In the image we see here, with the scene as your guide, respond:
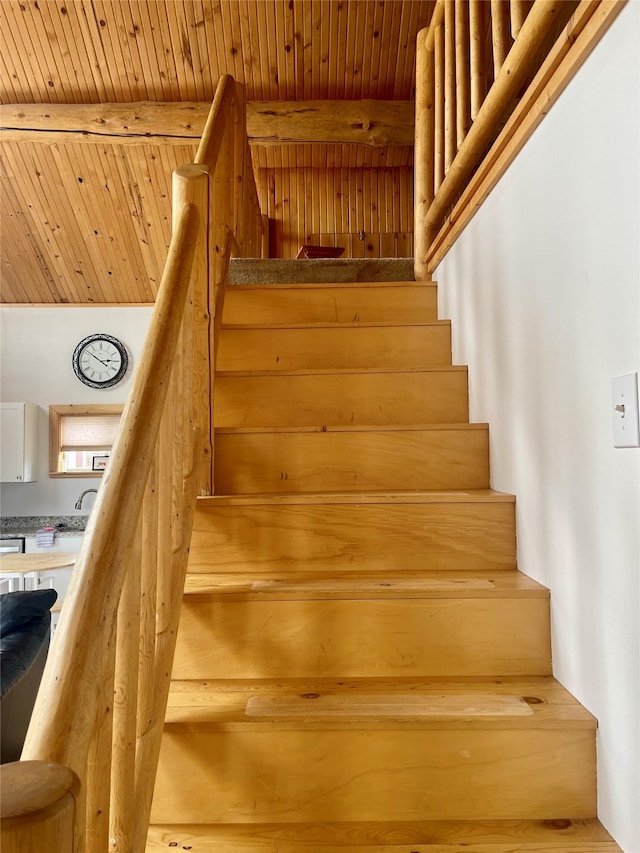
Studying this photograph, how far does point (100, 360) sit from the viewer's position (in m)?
6.21

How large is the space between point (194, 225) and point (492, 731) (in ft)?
4.62

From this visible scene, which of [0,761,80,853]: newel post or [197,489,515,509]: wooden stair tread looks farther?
[197,489,515,509]: wooden stair tread

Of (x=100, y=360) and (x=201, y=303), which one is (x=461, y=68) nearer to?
(x=201, y=303)

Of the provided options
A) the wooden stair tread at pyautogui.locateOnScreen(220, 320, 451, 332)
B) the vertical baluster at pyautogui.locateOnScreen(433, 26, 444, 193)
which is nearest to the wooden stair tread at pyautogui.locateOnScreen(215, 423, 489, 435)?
the wooden stair tread at pyautogui.locateOnScreen(220, 320, 451, 332)

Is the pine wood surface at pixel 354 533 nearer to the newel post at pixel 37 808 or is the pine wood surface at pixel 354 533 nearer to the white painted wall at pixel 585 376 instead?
the white painted wall at pixel 585 376

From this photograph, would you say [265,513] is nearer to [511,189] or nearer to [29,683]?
[511,189]

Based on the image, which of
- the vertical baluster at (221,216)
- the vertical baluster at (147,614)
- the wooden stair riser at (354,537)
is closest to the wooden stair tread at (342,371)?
the vertical baluster at (221,216)

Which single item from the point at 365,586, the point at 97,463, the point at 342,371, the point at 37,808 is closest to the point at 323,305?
the point at 342,371

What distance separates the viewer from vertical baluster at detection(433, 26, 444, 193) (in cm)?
264

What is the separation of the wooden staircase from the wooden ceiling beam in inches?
138

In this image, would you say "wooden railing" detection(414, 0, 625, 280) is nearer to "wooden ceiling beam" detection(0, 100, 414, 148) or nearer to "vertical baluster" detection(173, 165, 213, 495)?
"vertical baluster" detection(173, 165, 213, 495)

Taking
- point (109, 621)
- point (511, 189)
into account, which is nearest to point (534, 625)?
point (109, 621)

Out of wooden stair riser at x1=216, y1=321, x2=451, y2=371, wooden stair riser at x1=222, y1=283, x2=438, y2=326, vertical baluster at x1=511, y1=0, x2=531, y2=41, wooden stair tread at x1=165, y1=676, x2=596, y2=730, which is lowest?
wooden stair tread at x1=165, y1=676, x2=596, y2=730

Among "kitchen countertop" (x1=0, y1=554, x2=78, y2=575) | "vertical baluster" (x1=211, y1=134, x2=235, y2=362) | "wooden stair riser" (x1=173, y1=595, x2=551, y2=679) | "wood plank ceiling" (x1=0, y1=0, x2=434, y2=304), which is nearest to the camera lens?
"wooden stair riser" (x1=173, y1=595, x2=551, y2=679)
